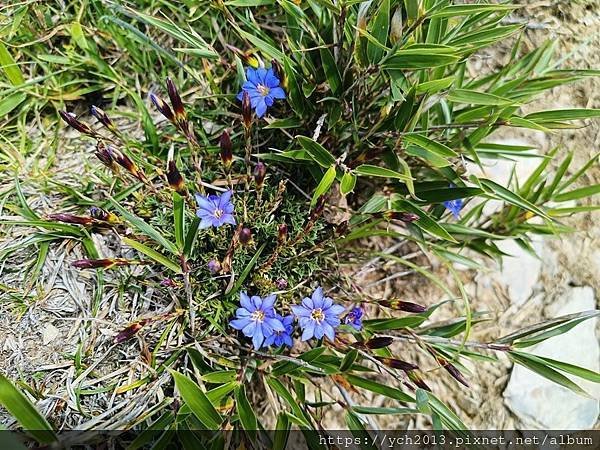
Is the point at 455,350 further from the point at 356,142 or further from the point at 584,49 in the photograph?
the point at 584,49

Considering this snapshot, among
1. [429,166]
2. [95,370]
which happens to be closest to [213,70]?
[429,166]

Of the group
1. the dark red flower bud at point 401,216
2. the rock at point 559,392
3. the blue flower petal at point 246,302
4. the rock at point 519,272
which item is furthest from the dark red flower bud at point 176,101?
the rock at point 559,392

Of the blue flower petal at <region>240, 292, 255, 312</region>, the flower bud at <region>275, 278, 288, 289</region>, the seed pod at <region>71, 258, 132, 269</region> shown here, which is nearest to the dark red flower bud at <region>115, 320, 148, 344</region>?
the seed pod at <region>71, 258, 132, 269</region>

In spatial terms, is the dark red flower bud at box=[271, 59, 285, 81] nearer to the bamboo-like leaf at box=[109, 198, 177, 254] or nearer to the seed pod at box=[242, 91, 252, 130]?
the seed pod at box=[242, 91, 252, 130]

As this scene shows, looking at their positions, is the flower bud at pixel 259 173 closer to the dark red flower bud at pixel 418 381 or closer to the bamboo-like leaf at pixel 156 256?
the bamboo-like leaf at pixel 156 256

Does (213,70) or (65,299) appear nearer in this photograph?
(65,299)
